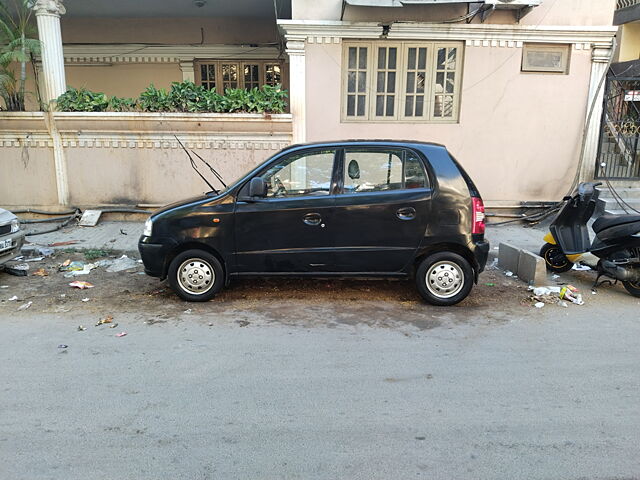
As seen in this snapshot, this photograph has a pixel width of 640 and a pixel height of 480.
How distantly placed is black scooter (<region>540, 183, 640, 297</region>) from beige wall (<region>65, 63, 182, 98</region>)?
391 inches

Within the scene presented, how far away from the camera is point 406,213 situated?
5.49 m

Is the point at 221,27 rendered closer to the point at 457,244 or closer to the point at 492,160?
the point at 492,160

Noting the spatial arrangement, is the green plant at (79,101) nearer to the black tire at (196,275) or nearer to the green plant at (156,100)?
the green plant at (156,100)

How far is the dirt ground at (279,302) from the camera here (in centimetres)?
529

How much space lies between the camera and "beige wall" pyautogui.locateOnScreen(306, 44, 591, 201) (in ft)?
31.0

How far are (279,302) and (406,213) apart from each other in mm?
1828

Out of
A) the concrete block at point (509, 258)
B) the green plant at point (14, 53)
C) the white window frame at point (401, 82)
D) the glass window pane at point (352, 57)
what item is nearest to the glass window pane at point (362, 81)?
the white window frame at point (401, 82)

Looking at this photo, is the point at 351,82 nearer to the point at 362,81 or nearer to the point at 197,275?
the point at 362,81

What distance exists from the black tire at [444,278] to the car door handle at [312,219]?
1.29m

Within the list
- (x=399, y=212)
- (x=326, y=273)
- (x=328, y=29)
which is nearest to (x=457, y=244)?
(x=399, y=212)

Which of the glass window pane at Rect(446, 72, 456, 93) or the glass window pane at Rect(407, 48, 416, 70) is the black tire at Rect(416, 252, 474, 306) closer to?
the glass window pane at Rect(446, 72, 456, 93)

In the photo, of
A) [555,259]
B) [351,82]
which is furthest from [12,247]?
[555,259]

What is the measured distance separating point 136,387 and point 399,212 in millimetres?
3247

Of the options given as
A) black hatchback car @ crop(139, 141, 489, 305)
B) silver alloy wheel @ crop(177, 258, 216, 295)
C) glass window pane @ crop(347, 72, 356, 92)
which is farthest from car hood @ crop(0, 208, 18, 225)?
glass window pane @ crop(347, 72, 356, 92)
